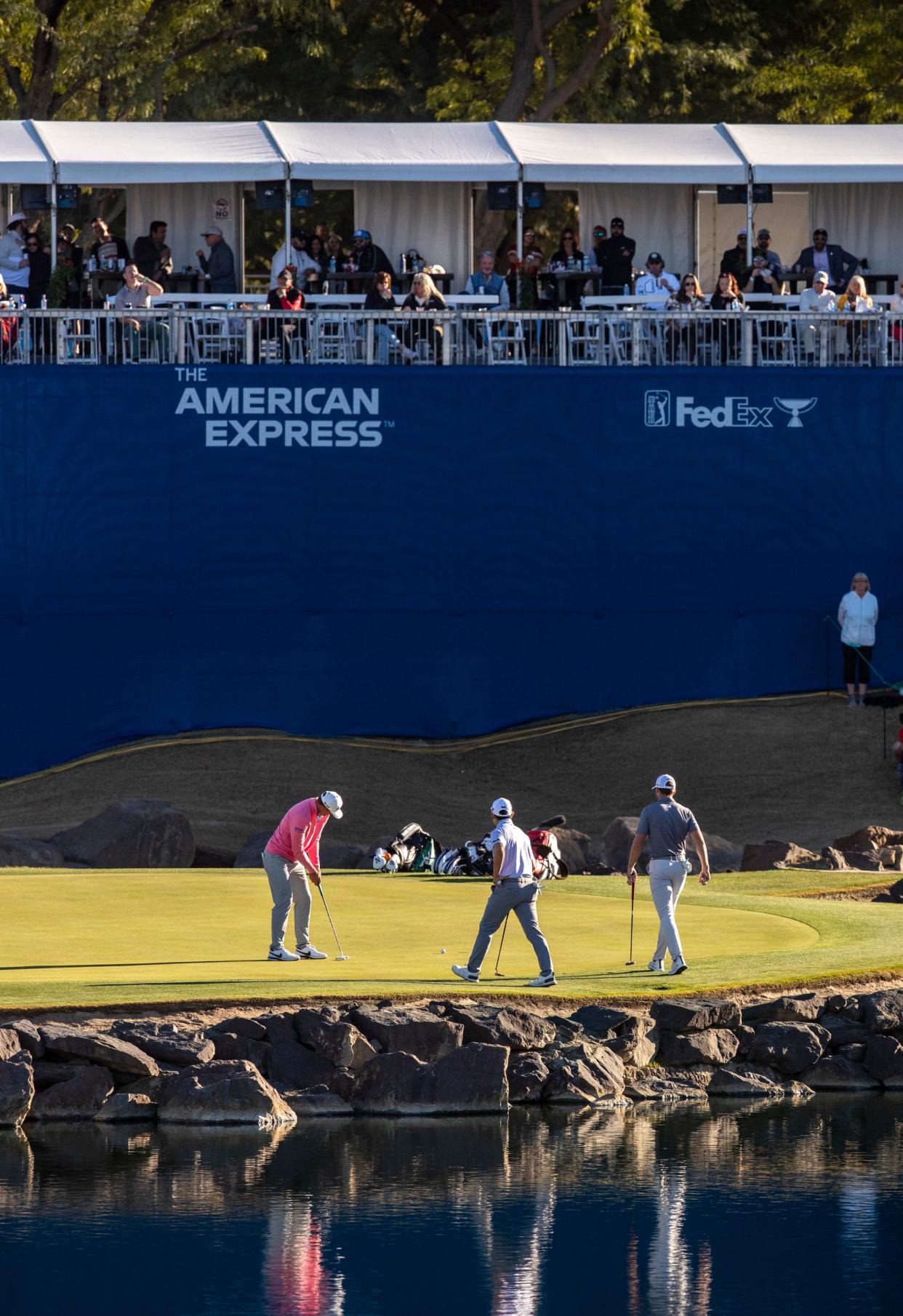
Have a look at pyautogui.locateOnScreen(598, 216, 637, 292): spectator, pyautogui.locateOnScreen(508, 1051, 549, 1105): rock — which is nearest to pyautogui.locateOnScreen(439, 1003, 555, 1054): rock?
pyautogui.locateOnScreen(508, 1051, 549, 1105): rock

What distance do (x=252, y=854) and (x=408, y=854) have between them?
89.5 inches

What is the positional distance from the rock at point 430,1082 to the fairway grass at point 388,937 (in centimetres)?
71

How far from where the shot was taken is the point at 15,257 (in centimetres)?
3494

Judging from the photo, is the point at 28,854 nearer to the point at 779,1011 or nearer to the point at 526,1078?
the point at 526,1078

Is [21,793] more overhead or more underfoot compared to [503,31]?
more underfoot

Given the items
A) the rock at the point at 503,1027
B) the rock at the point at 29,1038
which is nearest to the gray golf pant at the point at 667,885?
the rock at the point at 503,1027

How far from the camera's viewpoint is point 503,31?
165 feet

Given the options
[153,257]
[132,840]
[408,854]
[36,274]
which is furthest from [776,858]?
[36,274]

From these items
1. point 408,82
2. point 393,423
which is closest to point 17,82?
point 408,82

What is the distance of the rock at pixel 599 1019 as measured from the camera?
1875 cm

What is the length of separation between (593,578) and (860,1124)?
16.7 meters

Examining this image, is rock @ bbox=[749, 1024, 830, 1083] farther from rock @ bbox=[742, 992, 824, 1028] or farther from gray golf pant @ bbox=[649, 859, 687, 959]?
gray golf pant @ bbox=[649, 859, 687, 959]

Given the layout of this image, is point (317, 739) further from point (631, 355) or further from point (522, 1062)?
point (522, 1062)

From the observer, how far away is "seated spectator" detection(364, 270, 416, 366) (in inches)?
1314
